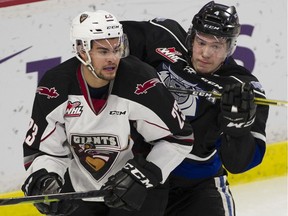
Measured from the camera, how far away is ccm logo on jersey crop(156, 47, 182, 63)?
3.95 metres

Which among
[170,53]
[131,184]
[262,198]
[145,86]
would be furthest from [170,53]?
[262,198]

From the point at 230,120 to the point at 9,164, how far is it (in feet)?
5.77

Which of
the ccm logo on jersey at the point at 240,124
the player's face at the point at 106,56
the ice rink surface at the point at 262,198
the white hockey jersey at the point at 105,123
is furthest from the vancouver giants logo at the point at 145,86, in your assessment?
the ice rink surface at the point at 262,198

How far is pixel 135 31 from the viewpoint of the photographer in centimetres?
413

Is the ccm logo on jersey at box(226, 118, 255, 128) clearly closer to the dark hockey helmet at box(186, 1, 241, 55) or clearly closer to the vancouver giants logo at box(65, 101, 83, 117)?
the dark hockey helmet at box(186, 1, 241, 55)

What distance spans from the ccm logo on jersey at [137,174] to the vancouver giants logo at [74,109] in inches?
10.2

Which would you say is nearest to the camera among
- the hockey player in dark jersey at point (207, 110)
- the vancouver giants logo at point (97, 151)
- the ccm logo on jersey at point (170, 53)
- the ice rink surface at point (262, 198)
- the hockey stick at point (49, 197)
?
the hockey stick at point (49, 197)

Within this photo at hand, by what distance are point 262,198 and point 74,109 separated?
2.10 meters

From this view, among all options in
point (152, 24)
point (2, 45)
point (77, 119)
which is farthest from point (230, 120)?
point (2, 45)

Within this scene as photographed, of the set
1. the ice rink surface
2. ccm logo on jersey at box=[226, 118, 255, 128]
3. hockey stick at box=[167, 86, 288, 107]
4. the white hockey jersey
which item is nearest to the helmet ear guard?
the white hockey jersey

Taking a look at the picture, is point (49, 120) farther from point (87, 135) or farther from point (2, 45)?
point (2, 45)

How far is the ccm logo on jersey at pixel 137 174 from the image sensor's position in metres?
3.48

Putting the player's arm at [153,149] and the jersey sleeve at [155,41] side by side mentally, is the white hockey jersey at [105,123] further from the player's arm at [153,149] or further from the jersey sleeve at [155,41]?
the jersey sleeve at [155,41]

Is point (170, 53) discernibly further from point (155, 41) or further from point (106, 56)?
point (106, 56)
